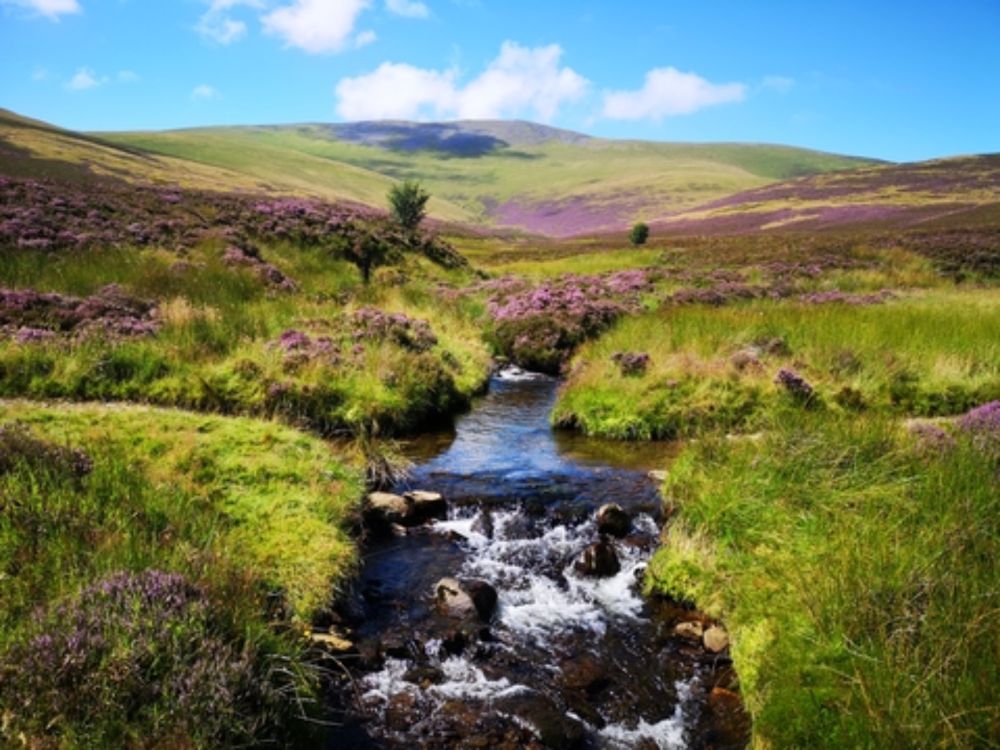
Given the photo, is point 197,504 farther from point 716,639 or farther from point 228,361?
point 228,361

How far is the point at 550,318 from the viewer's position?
24.4 m

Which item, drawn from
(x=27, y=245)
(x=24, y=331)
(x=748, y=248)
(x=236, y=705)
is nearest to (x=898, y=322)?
(x=236, y=705)

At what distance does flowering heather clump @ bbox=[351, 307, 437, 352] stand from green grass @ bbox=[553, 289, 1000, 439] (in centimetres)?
430

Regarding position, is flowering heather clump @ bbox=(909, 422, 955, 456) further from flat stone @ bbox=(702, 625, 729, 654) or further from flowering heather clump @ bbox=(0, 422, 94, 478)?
flowering heather clump @ bbox=(0, 422, 94, 478)

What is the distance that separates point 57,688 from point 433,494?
6.63 m

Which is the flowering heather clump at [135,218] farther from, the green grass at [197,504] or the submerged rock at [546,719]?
the submerged rock at [546,719]

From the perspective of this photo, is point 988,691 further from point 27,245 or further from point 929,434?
point 27,245

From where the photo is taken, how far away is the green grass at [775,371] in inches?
573

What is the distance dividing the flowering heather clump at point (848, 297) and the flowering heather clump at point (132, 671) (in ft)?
89.1

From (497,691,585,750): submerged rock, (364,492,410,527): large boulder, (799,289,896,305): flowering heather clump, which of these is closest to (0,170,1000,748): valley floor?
(364,492,410,527): large boulder

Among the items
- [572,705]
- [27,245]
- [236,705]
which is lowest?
[572,705]

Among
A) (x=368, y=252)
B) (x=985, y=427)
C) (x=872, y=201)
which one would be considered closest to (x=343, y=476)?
(x=985, y=427)

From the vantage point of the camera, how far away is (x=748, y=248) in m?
48.6

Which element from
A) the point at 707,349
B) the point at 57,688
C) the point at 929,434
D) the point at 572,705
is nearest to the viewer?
the point at 57,688
